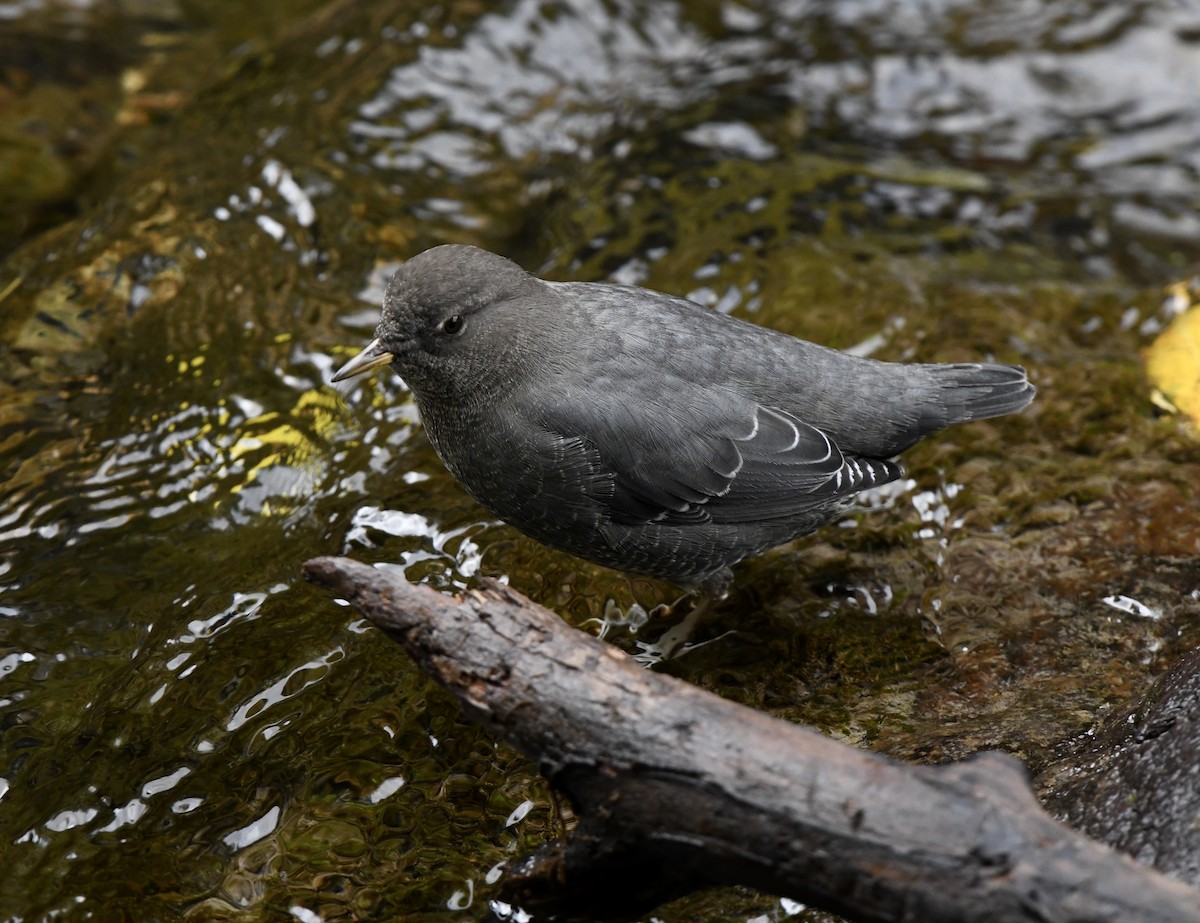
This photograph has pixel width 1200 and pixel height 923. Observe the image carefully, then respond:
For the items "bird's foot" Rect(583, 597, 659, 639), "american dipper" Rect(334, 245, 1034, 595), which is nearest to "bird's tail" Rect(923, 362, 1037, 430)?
"american dipper" Rect(334, 245, 1034, 595)

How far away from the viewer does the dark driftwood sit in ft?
6.97

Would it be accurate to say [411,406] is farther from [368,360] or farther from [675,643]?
[675,643]

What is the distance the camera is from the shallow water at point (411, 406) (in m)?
3.32

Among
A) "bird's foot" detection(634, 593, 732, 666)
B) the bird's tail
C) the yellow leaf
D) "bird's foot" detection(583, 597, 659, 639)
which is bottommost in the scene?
the yellow leaf

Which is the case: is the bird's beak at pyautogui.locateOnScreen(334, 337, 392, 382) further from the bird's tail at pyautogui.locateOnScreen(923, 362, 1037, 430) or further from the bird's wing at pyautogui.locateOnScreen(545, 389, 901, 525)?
the bird's tail at pyautogui.locateOnScreen(923, 362, 1037, 430)

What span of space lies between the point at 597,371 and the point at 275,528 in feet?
4.81

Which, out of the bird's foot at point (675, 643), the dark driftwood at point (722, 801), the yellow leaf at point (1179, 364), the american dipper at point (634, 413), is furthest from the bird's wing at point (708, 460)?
the yellow leaf at point (1179, 364)

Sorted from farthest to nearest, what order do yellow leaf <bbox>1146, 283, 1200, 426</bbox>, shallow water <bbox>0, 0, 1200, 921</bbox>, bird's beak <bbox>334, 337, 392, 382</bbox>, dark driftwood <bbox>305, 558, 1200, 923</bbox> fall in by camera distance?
yellow leaf <bbox>1146, 283, 1200, 426</bbox>
bird's beak <bbox>334, 337, 392, 382</bbox>
shallow water <bbox>0, 0, 1200, 921</bbox>
dark driftwood <bbox>305, 558, 1200, 923</bbox>

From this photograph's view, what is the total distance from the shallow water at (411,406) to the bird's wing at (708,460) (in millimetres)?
464

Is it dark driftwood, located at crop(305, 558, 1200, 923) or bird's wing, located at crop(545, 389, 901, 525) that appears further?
bird's wing, located at crop(545, 389, 901, 525)

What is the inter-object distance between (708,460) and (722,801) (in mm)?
1531

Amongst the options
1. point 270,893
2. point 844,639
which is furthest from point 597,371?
point 270,893

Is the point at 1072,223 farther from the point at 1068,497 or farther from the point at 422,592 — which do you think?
the point at 422,592

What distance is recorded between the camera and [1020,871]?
2.11m
